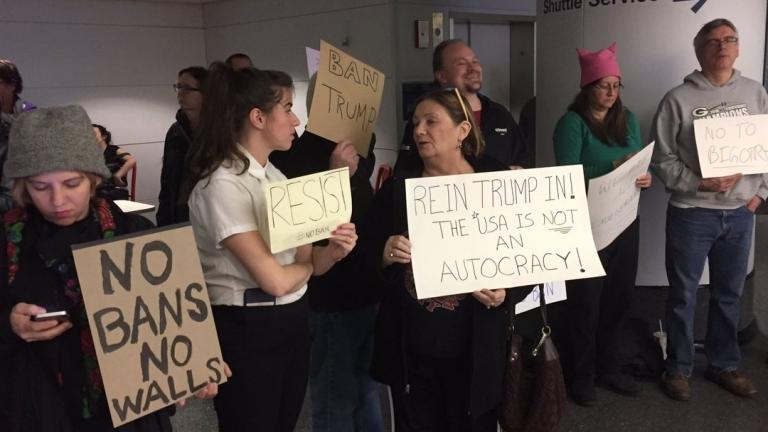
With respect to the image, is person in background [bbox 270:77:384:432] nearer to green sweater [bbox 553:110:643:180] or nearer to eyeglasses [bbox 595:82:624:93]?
green sweater [bbox 553:110:643:180]

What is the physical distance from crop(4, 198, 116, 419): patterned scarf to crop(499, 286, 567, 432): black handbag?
1139 millimetres

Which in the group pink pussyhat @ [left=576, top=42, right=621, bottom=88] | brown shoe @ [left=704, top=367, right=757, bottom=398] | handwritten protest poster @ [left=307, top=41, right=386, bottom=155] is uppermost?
pink pussyhat @ [left=576, top=42, right=621, bottom=88]

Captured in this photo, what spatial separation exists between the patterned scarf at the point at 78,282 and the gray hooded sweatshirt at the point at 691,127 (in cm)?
249

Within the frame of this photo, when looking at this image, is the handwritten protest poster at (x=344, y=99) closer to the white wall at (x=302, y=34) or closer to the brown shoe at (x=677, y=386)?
the brown shoe at (x=677, y=386)

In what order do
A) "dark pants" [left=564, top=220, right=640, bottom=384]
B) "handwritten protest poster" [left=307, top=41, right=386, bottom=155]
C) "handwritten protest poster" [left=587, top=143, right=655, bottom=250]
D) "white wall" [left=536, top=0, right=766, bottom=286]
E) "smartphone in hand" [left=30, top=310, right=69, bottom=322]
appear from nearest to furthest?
"smartphone in hand" [left=30, top=310, right=69, bottom=322], "handwritten protest poster" [left=307, top=41, right=386, bottom=155], "handwritten protest poster" [left=587, top=143, right=655, bottom=250], "dark pants" [left=564, top=220, right=640, bottom=384], "white wall" [left=536, top=0, right=766, bottom=286]

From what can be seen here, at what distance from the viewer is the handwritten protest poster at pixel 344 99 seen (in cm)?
219

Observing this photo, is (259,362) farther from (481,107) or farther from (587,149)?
(587,149)

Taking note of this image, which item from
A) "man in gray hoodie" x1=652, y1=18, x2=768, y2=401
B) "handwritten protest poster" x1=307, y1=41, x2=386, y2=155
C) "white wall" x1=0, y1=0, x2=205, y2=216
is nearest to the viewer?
"handwritten protest poster" x1=307, y1=41, x2=386, y2=155

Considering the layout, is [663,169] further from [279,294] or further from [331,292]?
[279,294]

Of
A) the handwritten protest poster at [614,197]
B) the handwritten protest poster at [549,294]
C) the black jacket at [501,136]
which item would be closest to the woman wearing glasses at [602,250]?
the handwritten protest poster at [614,197]

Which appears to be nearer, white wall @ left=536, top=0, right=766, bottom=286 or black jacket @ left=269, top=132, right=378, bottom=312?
black jacket @ left=269, top=132, right=378, bottom=312

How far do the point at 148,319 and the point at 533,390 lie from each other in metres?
1.14

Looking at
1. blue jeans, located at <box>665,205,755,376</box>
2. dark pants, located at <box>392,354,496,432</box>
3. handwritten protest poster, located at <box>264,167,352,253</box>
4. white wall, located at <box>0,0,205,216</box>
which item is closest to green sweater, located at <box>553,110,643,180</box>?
blue jeans, located at <box>665,205,755,376</box>

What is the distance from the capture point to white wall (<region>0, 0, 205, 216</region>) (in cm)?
627
